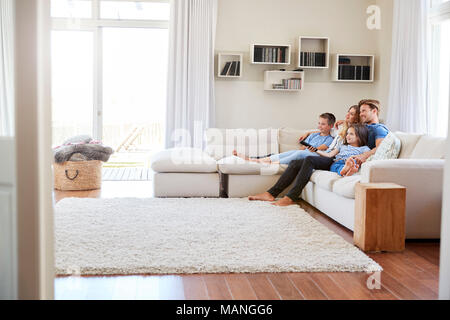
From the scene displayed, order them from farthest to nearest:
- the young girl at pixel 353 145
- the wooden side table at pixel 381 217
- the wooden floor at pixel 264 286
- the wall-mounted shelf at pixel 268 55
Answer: the wall-mounted shelf at pixel 268 55
the young girl at pixel 353 145
the wooden side table at pixel 381 217
the wooden floor at pixel 264 286

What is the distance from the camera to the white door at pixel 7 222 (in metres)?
1.65

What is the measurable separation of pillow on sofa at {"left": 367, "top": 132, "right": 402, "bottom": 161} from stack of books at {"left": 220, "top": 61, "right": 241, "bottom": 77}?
121 inches

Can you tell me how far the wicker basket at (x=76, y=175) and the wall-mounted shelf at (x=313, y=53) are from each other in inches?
124

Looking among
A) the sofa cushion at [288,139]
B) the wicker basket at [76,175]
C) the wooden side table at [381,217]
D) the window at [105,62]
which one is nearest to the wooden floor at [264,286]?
the wooden side table at [381,217]

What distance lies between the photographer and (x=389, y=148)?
4168mm

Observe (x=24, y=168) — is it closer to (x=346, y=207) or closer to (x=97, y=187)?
(x=346, y=207)

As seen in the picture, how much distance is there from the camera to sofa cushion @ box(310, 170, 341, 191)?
4.25 meters

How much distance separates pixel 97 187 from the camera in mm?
5723

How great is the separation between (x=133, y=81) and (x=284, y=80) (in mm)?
2274

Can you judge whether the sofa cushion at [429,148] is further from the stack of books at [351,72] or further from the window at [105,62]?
the window at [105,62]

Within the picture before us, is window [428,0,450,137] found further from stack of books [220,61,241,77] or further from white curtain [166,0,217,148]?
white curtain [166,0,217,148]

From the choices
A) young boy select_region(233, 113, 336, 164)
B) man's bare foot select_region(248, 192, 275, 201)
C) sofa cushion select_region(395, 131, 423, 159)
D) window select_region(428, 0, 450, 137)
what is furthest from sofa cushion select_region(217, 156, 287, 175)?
window select_region(428, 0, 450, 137)

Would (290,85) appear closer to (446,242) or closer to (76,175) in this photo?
(76,175)

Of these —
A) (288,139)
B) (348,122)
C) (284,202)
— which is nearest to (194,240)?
(284,202)
